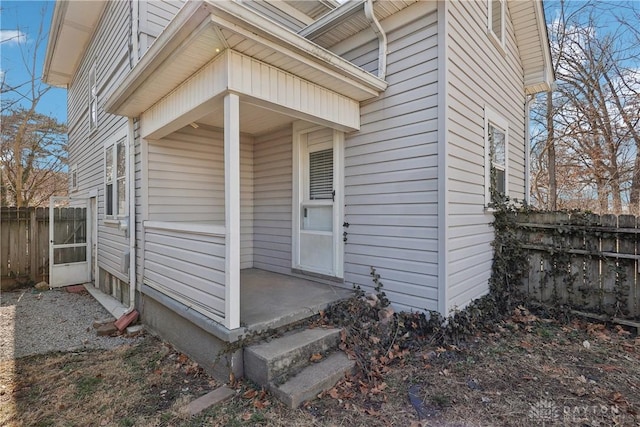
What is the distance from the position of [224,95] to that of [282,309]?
7.36ft

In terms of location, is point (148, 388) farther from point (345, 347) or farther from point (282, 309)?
point (345, 347)

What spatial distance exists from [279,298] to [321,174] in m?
1.97

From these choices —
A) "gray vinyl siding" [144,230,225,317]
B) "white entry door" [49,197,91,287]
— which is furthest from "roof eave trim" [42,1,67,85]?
"gray vinyl siding" [144,230,225,317]

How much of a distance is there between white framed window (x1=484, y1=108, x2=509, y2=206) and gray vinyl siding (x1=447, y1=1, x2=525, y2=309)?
0.51 ft

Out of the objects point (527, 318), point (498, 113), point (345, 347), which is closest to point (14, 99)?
point (345, 347)

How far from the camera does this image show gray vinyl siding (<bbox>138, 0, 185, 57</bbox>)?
4.67m

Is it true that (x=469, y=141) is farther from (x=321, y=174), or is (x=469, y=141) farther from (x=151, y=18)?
(x=151, y=18)

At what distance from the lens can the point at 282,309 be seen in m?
3.43

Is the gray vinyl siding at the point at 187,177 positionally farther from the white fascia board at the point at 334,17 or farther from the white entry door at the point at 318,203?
the white fascia board at the point at 334,17

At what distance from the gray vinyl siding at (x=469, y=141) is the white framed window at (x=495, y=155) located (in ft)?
0.51

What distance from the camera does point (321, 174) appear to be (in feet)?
15.9

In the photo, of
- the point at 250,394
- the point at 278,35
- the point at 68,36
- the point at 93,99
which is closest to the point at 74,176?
the point at 93,99

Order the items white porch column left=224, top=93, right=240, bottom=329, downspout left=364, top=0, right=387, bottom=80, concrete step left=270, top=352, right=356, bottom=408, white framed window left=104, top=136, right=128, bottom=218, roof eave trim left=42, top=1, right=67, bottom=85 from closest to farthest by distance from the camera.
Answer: concrete step left=270, top=352, right=356, bottom=408, white porch column left=224, top=93, right=240, bottom=329, downspout left=364, top=0, right=387, bottom=80, white framed window left=104, top=136, right=128, bottom=218, roof eave trim left=42, top=1, right=67, bottom=85

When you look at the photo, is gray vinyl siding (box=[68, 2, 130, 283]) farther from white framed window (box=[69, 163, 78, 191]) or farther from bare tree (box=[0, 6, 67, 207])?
bare tree (box=[0, 6, 67, 207])
